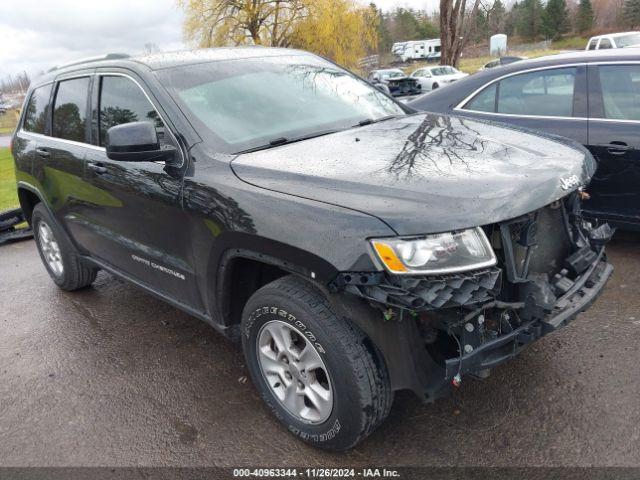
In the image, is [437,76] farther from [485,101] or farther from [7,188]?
[485,101]

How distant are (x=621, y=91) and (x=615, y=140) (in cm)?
43

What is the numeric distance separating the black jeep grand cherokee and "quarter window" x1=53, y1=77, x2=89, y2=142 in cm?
8

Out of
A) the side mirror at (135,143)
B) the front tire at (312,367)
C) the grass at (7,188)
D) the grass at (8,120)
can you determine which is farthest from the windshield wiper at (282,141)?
the grass at (8,120)

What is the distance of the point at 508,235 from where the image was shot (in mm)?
2281

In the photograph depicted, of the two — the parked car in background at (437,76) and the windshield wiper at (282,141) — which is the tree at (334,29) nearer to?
the parked car in background at (437,76)

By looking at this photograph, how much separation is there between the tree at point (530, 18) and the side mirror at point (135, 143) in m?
77.3

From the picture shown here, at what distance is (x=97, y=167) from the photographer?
3609 mm

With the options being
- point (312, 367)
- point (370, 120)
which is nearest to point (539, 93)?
point (370, 120)

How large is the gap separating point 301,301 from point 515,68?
361 cm

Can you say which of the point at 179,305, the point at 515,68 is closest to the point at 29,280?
the point at 179,305

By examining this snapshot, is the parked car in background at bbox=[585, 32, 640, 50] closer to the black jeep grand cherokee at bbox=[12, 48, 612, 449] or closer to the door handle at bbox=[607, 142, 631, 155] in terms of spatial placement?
the door handle at bbox=[607, 142, 631, 155]

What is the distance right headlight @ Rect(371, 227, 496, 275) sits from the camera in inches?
83.1

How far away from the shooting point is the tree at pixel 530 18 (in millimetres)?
70438

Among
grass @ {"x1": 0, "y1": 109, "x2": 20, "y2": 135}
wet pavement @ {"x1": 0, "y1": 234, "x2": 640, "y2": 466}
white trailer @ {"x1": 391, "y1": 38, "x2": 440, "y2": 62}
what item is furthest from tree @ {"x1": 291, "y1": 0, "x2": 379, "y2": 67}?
white trailer @ {"x1": 391, "y1": 38, "x2": 440, "y2": 62}
